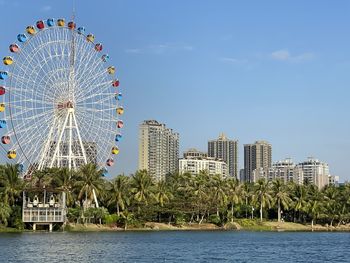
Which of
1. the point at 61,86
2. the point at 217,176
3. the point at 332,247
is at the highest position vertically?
the point at 61,86

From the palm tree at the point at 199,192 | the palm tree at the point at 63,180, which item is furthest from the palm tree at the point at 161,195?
the palm tree at the point at 63,180

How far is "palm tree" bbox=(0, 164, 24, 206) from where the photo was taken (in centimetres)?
9894

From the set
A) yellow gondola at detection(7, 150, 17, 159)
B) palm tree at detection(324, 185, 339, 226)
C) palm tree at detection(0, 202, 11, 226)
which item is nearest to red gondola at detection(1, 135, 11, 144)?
yellow gondola at detection(7, 150, 17, 159)

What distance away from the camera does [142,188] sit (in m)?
114

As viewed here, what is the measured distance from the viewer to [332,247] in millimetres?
79438

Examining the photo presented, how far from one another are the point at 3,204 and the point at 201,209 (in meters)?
39.1

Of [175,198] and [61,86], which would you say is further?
[175,198]

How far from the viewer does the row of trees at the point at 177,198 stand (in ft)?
338

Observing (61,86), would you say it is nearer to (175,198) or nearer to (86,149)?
(86,149)

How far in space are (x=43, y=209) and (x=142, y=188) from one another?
20.0 metres

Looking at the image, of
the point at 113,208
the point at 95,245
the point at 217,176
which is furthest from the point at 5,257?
the point at 217,176

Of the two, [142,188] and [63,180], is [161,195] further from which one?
[63,180]

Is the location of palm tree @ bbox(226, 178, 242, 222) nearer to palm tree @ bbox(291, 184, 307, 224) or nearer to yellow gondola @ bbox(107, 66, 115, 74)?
palm tree @ bbox(291, 184, 307, 224)

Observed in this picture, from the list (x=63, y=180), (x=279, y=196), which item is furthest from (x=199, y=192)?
(x=63, y=180)
